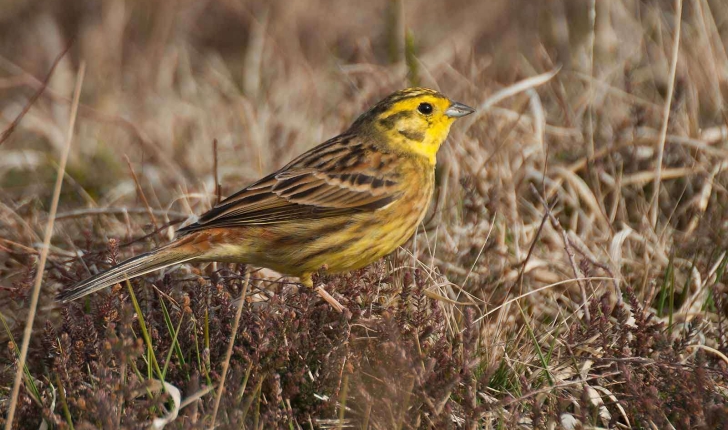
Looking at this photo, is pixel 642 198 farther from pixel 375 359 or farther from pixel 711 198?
pixel 375 359

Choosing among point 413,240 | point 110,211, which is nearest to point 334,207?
point 413,240

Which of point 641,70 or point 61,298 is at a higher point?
point 641,70

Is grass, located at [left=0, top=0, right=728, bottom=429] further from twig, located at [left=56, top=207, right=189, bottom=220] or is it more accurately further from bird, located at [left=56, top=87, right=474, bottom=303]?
bird, located at [left=56, top=87, right=474, bottom=303]

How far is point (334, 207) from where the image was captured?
165 inches

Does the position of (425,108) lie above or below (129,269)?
above

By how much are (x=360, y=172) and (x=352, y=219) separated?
1.03 feet

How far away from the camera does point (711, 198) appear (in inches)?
185

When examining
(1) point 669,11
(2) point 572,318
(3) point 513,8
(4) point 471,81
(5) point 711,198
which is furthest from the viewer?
(3) point 513,8

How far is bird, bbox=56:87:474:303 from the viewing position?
3.93 m

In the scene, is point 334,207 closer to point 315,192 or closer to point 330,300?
point 315,192

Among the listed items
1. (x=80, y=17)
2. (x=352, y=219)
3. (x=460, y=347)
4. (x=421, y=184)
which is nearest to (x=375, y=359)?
(x=460, y=347)

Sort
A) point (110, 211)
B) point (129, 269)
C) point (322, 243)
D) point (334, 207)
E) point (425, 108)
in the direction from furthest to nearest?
point (110, 211) < point (425, 108) < point (334, 207) < point (322, 243) < point (129, 269)

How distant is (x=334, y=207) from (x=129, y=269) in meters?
0.98

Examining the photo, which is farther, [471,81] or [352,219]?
[471,81]
